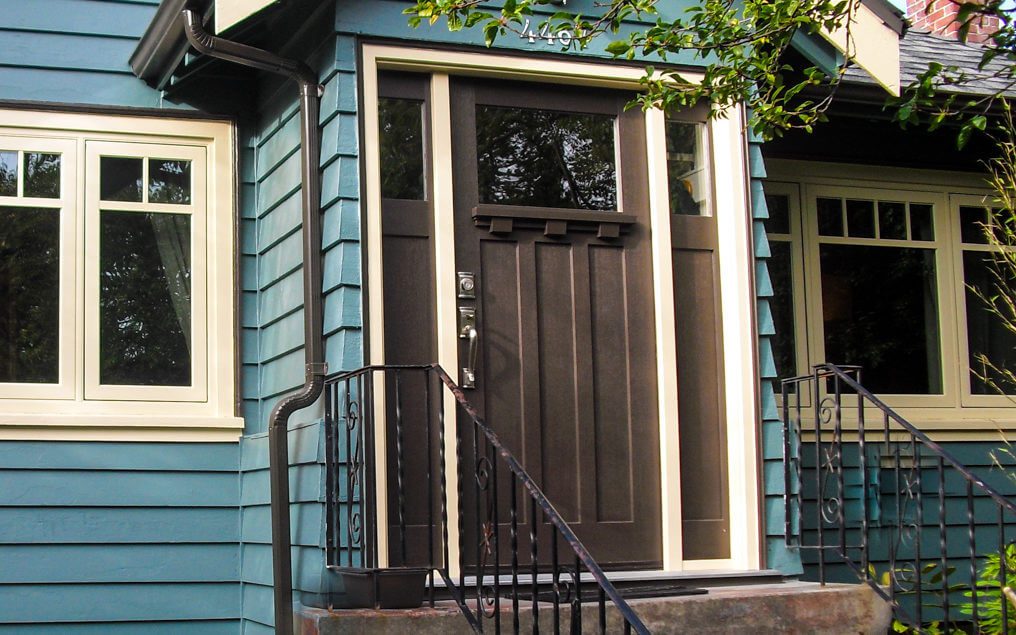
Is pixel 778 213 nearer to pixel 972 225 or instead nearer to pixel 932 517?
pixel 972 225

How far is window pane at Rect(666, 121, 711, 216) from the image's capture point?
5.93 metres

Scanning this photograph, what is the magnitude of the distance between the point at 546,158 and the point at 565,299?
0.64m

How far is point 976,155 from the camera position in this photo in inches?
309

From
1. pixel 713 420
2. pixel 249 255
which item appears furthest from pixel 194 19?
pixel 713 420

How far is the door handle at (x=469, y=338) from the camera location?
5.36 m

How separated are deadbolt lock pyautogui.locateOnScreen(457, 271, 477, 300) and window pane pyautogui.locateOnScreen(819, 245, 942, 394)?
2.76 metres

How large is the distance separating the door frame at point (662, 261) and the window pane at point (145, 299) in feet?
4.44

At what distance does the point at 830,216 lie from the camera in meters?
7.50

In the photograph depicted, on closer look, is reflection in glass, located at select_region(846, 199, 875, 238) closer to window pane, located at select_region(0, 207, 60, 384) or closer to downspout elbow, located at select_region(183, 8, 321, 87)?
downspout elbow, located at select_region(183, 8, 321, 87)

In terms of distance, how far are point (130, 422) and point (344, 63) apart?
6.22 ft

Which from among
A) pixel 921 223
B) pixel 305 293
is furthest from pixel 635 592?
pixel 921 223

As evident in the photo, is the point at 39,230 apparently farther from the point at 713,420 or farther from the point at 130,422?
the point at 713,420

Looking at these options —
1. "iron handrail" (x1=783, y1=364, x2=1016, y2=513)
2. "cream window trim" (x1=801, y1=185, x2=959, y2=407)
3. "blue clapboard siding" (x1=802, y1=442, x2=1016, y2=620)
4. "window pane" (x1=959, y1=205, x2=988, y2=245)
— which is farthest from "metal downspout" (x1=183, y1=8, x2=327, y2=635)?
"window pane" (x1=959, y1=205, x2=988, y2=245)

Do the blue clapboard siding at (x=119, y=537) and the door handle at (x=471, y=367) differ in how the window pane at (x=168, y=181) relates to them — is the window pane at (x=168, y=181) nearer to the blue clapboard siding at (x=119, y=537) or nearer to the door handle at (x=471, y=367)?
the blue clapboard siding at (x=119, y=537)
